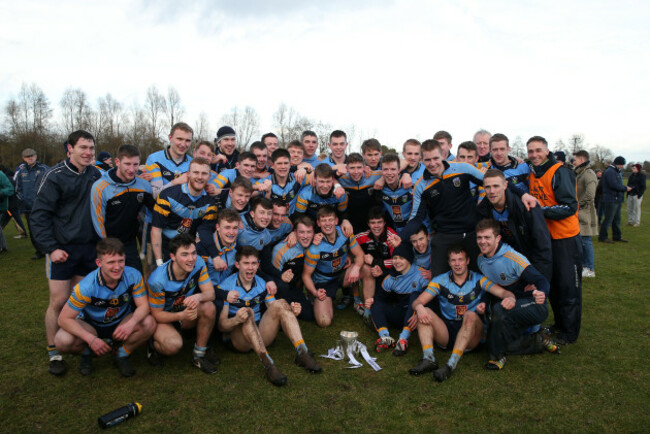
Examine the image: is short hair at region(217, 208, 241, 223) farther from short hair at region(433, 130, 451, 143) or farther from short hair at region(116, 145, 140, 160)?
short hair at region(433, 130, 451, 143)

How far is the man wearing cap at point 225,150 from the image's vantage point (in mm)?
6927

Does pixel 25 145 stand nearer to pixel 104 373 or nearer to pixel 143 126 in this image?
pixel 143 126

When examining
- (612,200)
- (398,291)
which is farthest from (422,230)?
(612,200)

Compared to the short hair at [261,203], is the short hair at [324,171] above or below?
above

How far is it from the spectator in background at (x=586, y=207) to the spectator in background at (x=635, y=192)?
7.24m

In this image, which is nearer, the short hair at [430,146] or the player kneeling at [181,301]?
the player kneeling at [181,301]

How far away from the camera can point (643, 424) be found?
3229 mm

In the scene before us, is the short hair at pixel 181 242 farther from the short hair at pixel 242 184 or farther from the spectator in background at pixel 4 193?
the spectator in background at pixel 4 193

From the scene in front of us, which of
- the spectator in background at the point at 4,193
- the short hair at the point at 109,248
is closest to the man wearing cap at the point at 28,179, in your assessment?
the spectator in background at the point at 4,193

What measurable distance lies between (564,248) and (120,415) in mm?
4977

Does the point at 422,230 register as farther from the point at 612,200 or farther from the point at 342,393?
the point at 612,200

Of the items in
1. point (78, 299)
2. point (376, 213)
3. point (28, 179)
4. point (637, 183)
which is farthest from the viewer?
point (637, 183)

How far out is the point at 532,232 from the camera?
4535 millimetres

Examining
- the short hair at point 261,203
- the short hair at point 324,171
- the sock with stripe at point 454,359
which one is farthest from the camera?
the short hair at point 324,171
